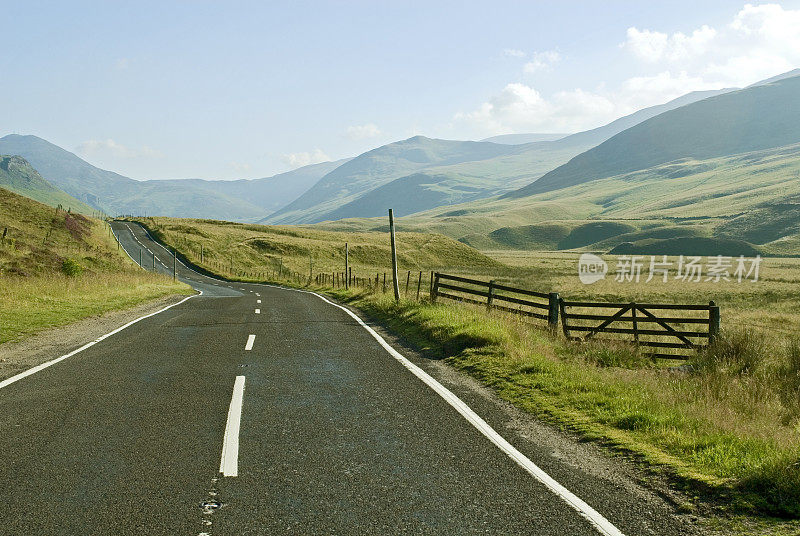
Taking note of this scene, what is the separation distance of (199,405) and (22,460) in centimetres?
238

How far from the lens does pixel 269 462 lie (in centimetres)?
563

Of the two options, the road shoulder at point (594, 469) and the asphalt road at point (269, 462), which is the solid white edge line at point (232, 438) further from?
the road shoulder at point (594, 469)

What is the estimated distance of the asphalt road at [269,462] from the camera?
443 centimetres

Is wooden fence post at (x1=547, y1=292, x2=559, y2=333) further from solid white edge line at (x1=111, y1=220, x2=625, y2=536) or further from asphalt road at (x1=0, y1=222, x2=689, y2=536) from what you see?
asphalt road at (x1=0, y1=222, x2=689, y2=536)

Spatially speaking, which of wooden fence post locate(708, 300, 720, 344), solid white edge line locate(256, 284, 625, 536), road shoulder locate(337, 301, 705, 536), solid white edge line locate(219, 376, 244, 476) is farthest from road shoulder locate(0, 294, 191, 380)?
wooden fence post locate(708, 300, 720, 344)

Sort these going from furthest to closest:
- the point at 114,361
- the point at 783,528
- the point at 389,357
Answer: the point at 389,357
the point at 114,361
the point at 783,528

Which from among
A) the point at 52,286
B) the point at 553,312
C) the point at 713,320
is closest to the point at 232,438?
the point at 553,312

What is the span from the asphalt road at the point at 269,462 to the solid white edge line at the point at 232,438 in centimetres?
2

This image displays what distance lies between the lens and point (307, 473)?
536 centimetres

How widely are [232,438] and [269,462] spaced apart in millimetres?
921

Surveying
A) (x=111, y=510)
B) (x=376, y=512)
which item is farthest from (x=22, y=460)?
(x=376, y=512)

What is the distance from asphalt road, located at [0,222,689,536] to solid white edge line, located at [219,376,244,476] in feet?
0.08

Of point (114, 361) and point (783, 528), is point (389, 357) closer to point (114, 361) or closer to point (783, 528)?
point (114, 361)

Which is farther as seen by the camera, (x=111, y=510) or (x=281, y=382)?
(x=281, y=382)
